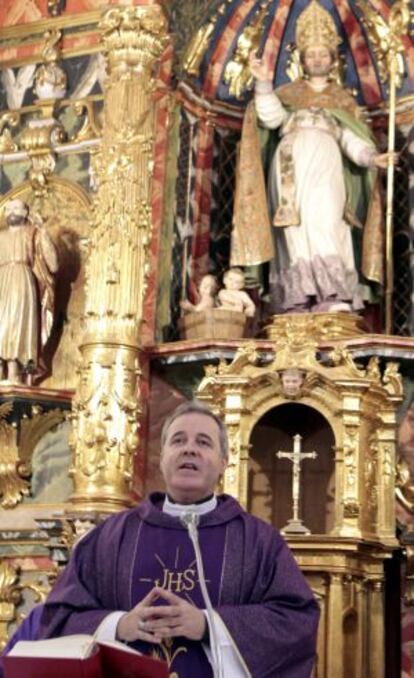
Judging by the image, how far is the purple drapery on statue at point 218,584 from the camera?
3.63 metres

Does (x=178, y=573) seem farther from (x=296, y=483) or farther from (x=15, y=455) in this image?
(x=15, y=455)

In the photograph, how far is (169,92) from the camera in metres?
9.38

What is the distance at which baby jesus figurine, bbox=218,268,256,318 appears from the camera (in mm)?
8812

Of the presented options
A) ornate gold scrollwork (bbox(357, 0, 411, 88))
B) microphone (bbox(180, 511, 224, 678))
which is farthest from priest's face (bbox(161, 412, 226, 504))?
ornate gold scrollwork (bbox(357, 0, 411, 88))

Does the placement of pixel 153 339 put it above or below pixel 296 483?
above

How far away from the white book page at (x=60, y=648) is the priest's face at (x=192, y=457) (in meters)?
0.91

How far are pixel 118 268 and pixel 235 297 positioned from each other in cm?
93

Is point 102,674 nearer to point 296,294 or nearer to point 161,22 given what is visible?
point 296,294

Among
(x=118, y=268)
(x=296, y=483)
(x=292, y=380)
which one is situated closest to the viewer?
(x=296, y=483)

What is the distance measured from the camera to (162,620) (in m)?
3.49

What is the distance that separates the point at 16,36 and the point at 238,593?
7317 mm

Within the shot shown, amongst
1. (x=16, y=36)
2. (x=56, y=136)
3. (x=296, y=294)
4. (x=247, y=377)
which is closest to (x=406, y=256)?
(x=296, y=294)

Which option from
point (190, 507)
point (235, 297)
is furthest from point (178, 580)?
point (235, 297)

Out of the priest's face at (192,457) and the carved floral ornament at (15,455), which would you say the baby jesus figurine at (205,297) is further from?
the priest's face at (192,457)
